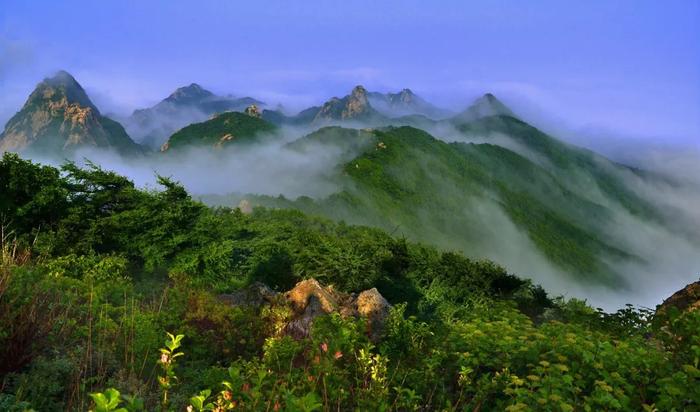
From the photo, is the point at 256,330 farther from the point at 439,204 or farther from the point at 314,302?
the point at 439,204

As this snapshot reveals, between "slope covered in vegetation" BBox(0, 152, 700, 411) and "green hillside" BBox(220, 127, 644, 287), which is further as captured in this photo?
"green hillside" BBox(220, 127, 644, 287)

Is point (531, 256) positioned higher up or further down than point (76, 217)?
further down

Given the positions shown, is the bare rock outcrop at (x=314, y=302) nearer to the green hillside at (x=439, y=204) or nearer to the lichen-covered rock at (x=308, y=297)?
the lichen-covered rock at (x=308, y=297)

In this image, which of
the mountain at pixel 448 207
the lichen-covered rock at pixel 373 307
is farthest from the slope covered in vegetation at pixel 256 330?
the mountain at pixel 448 207

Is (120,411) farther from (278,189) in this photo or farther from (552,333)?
(278,189)

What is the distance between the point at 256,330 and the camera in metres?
12.2

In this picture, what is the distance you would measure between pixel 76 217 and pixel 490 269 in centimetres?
2120

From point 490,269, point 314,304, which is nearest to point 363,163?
point 490,269

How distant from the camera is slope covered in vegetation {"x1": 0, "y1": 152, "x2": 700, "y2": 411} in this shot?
4641mm

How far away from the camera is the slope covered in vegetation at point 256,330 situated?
15.2 feet

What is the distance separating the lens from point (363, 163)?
148m

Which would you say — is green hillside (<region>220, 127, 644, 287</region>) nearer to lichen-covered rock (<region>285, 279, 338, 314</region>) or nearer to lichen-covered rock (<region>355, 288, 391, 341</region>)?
lichen-covered rock (<region>285, 279, 338, 314</region>)

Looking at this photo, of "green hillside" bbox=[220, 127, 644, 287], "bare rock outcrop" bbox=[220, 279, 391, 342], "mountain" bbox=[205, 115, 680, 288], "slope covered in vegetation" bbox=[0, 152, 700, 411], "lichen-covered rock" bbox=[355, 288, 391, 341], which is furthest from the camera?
"mountain" bbox=[205, 115, 680, 288]

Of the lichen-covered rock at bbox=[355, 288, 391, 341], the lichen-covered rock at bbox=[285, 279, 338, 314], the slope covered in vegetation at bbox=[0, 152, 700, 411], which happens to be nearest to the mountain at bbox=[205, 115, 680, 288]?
the slope covered in vegetation at bbox=[0, 152, 700, 411]
